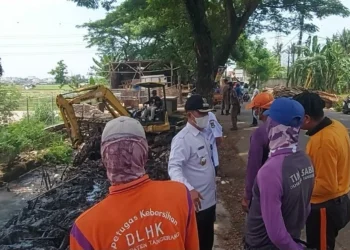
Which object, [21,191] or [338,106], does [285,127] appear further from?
[338,106]

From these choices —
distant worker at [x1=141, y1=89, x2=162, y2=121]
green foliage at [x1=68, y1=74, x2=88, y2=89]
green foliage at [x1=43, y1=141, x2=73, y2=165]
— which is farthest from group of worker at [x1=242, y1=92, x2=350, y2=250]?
green foliage at [x1=68, y1=74, x2=88, y2=89]

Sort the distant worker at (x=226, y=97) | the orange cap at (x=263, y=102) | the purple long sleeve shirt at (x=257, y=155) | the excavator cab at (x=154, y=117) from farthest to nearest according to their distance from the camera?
the distant worker at (x=226, y=97) → the excavator cab at (x=154, y=117) → the orange cap at (x=263, y=102) → the purple long sleeve shirt at (x=257, y=155)

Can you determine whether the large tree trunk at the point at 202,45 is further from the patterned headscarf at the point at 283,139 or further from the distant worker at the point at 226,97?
the patterned headscarf at the point at 283,139

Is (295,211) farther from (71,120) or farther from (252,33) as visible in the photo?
(252,33)

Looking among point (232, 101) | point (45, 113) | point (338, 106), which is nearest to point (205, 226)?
point (232, 101)

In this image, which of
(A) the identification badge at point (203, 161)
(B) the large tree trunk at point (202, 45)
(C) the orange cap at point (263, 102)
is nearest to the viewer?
(A) the identification badge at point (203, 161)

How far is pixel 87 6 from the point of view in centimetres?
1352

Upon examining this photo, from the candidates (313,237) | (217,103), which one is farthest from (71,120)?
(217,103)

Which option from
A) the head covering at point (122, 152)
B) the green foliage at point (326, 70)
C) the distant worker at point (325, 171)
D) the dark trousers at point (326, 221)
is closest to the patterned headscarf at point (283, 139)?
the distant worker at point (325, 171)

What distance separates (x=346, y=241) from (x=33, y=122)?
14.6 metres

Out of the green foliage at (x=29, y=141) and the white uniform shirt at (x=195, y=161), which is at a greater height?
the white uniform shirt at (x=195, y=161)

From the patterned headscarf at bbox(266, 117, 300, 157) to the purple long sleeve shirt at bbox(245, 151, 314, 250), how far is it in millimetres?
30

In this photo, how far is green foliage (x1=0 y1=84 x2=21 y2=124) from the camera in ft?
59.5

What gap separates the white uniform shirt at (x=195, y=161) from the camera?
361 centimetres
